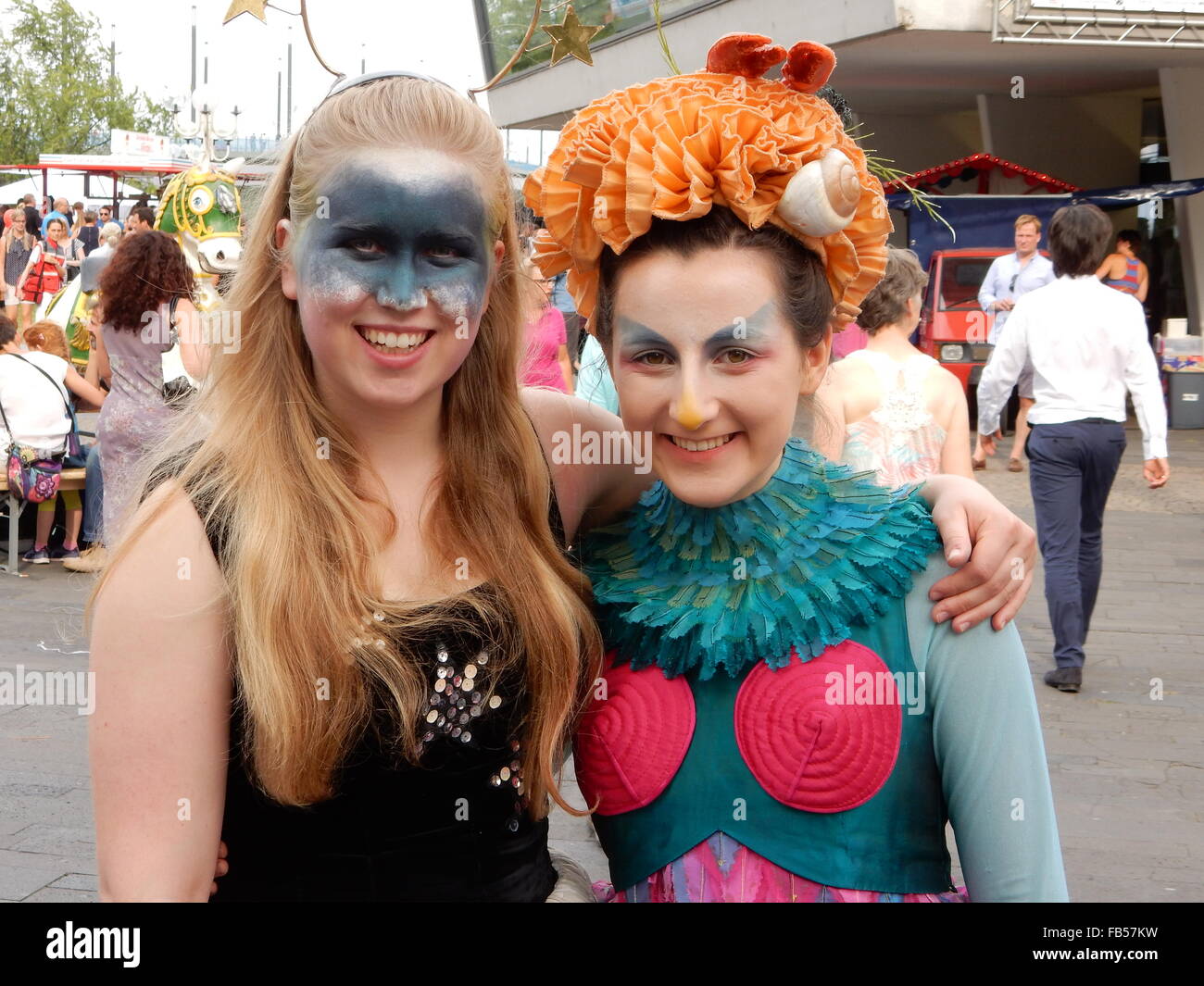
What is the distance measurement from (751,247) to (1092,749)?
13.1 feet

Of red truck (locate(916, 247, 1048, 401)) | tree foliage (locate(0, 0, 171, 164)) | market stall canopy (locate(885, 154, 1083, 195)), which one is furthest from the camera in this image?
tree foliage (locate(0, 0, 171, 164))

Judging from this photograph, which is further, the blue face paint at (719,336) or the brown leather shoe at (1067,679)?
the brown leather shoe at (1067,679)

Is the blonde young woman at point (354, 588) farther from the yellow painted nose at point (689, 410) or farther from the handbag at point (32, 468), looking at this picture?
the handbag at point (32, 468)

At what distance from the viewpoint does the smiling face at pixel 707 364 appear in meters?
1.81

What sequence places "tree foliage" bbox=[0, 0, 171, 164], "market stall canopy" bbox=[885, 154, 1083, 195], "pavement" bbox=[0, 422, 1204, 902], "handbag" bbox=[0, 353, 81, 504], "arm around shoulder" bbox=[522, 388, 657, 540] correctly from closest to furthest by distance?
"arm around shoulder" bbox=[522, 388, 657, 540] → "pavement" bbox=[0, 422, 1204, 902] → "handbag" bbox=[0, 353, 81, 504] → "market stall canopy" bbox=[885, 154, 1083, 195] → "tree foliage" bbox=[0, 0, 171, 164]

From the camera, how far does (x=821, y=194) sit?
1793 millimetres

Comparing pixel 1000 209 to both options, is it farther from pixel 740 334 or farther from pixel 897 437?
pixel 740 334

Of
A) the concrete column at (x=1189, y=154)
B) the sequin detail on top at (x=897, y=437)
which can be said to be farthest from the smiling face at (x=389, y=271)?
the concrete column at (x=1189, y=154)

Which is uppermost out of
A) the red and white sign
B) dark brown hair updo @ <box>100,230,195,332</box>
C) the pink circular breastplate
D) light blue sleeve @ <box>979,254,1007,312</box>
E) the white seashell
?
the red and white sign

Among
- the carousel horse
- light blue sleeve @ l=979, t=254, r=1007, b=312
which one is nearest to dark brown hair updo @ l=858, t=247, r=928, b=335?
the carousel horse

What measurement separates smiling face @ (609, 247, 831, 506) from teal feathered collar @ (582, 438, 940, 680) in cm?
9

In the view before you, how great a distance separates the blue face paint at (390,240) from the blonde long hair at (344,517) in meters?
0.05

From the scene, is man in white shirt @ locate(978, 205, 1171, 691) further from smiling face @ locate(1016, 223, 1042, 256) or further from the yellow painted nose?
smiling face @ locate(1016, 223, 1042, 256)

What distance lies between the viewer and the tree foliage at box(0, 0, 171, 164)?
37469 mm
